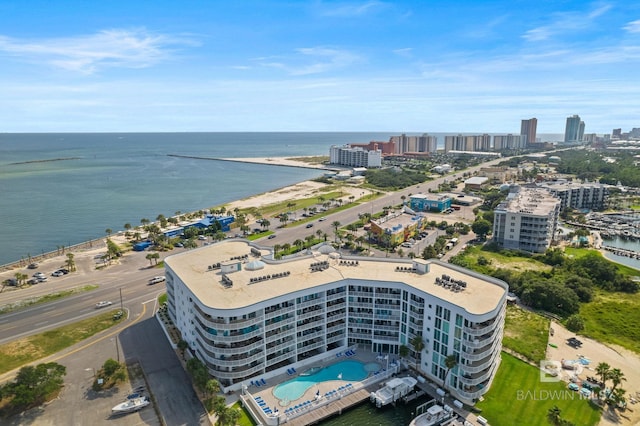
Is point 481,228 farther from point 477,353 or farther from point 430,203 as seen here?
point 477,353

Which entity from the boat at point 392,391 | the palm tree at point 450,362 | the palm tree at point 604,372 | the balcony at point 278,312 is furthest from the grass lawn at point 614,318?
the balcony at point 278,312

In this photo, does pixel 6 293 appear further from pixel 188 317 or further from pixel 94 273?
pixel 188 317

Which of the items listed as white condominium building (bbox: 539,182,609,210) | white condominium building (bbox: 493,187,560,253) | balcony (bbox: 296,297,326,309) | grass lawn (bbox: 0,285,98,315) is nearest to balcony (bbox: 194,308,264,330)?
balcony (bbox: 296,297,326,309)

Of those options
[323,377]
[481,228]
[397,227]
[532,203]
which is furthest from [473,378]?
Answer: [532,203]

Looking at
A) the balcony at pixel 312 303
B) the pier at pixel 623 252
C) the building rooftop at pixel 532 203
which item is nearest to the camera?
the balcony at pixel 312 303

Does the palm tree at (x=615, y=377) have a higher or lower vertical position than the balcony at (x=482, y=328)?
lower
